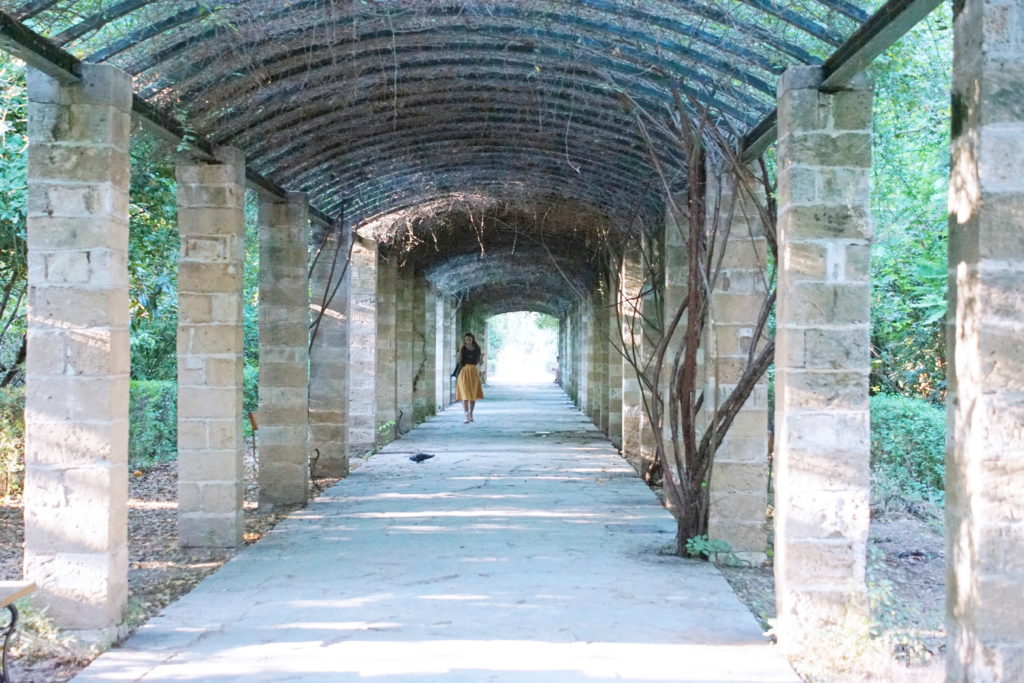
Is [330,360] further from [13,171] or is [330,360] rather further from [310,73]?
[310,73]

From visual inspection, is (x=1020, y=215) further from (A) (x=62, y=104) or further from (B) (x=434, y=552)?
(B) (x=434, y=552)

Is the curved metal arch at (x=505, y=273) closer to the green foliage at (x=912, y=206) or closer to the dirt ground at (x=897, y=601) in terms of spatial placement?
the green foliage at (x=912, y=206)

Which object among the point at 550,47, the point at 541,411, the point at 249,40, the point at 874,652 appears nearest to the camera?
the point at 874,652

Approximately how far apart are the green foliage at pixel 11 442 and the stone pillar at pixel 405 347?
22.2 feet

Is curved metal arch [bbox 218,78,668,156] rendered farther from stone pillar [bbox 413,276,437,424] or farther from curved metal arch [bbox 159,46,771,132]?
stone pillar [bbox 413,276,437,424]

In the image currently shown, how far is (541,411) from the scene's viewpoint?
69.9ft

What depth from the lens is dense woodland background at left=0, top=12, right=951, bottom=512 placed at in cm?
561

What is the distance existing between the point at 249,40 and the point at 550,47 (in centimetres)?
176

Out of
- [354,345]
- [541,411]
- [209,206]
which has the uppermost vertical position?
[209,206]

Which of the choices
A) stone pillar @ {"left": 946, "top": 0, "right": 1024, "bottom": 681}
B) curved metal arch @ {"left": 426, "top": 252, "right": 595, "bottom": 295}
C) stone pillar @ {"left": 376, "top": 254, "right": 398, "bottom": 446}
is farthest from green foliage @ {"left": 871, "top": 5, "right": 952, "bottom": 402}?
stone pillar @ {"left": 376, "top": 254, "right": 398, "bottom": 446}

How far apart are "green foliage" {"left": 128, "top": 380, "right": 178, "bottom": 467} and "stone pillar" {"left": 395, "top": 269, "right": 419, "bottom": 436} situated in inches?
143

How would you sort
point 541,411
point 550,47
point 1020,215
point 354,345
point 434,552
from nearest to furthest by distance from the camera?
point 1020,215 → point 550,47 → point 434,552 → point 354,345 → point 541,411

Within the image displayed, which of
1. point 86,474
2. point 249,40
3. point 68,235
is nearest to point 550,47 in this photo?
point 249,40

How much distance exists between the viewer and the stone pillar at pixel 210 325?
6.43m
